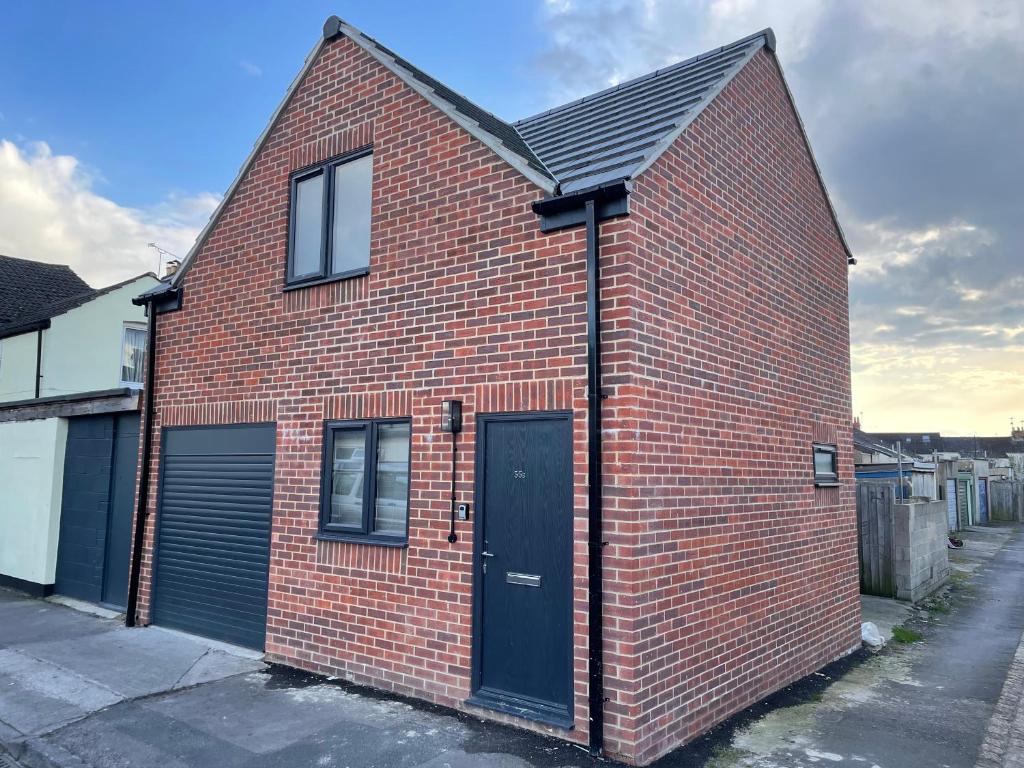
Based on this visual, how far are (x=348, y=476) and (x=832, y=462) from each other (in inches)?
229

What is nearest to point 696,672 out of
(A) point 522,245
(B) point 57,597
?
(A) point 522,245

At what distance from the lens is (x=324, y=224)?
747 centimetres

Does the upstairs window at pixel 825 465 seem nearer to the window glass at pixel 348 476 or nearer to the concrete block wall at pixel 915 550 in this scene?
the concrete block wall at pixel 915 550

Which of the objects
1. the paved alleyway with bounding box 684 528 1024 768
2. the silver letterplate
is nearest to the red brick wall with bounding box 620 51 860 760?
the paved alleyway with bounding box 684 528 1024 768

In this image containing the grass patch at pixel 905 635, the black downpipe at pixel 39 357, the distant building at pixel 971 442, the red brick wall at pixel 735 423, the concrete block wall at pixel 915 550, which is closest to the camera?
the red brick wall at pixel 735 423

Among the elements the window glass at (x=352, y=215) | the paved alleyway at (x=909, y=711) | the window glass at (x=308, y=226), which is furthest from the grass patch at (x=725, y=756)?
the window glass at (x=308, y=226)

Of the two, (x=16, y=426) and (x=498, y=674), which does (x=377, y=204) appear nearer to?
(x=498, y=674)

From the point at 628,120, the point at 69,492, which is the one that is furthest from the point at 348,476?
the point at 69,492

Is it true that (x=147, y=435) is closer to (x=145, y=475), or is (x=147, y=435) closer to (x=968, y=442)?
(x=145, y=475)

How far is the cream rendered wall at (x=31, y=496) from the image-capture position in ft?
35.1

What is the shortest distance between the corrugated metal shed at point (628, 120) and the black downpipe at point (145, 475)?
5468 millimetres

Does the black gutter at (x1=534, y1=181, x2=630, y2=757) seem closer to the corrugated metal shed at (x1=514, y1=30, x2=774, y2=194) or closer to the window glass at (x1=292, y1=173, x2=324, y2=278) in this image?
the corrugated metal shed at (x1=514, y1=30, x2=774, y2=194)

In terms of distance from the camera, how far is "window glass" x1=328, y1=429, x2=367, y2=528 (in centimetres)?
682

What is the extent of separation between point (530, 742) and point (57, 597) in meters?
8.82
